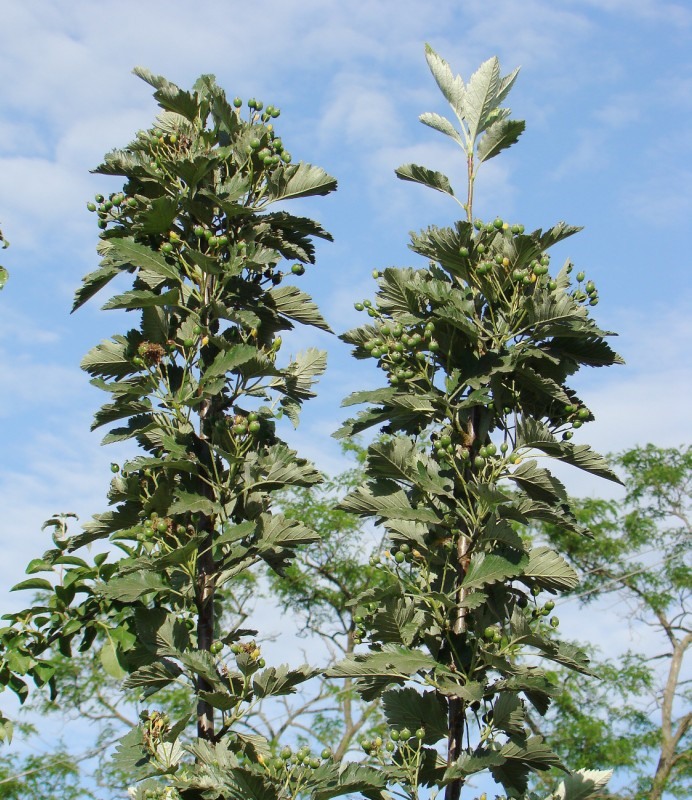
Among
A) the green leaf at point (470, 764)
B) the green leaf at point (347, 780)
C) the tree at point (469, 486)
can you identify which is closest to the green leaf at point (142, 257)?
the tree at point (469, 486)

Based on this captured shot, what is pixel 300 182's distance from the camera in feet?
16.9

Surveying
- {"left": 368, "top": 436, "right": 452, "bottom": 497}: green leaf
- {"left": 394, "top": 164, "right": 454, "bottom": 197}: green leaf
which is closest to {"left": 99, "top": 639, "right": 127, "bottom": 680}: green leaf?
{"left": 368, "top": 436, "right": 452, "bottom": 497}: green leaf

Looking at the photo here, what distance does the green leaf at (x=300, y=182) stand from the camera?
5.13m

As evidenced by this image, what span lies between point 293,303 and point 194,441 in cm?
88

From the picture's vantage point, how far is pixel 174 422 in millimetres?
4840

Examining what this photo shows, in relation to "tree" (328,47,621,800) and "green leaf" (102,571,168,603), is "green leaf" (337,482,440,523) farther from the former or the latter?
"green leaf" (102,571,168,603)

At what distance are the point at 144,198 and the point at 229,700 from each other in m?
2.57

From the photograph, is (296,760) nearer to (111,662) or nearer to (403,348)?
(111,662)

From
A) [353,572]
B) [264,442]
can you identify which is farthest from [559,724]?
[264,442]

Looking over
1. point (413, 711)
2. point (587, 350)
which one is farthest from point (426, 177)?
point (413, 711)

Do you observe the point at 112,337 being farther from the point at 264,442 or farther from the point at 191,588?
the point at 191,588

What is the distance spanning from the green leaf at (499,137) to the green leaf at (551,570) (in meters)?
2.04

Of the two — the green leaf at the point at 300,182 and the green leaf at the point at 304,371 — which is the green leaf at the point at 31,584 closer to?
the green leaf at the point at 304,371

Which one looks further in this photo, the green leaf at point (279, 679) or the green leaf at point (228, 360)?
the green leaf at point (228, 360)
